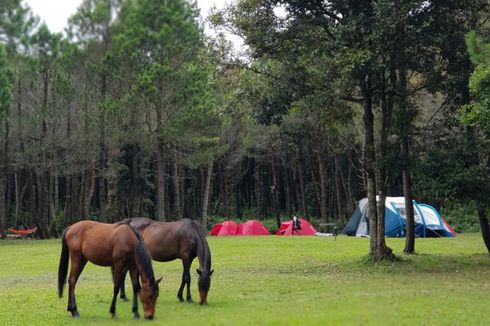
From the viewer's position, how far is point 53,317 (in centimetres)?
1045

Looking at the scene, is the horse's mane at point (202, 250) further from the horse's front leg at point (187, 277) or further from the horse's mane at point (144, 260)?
the horse's mane at point (144, 260)

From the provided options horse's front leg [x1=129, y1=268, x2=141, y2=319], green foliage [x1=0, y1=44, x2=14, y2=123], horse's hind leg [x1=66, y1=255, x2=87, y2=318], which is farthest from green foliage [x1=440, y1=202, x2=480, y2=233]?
horse's hind leg [x1=66, y1=255, x2=87, y2=318]

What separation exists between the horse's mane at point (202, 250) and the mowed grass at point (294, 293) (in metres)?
0.74

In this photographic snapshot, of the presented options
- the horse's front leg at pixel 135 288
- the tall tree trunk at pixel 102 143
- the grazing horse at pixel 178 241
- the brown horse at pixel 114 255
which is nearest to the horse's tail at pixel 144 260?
the brown horse at pixel 114 255

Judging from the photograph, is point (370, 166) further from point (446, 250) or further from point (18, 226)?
point (18, 226)

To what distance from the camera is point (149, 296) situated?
32.2ft

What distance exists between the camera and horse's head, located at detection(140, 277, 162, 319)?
9.77m

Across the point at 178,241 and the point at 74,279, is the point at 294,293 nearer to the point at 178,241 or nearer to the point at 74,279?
the point at 178,241

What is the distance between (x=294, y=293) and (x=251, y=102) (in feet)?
25.1

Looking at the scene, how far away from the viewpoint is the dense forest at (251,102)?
1612 centimetres

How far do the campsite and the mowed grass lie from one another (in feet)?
0.23

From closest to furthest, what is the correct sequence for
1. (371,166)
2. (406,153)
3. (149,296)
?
(149,296) → (406,153) → (371,166)

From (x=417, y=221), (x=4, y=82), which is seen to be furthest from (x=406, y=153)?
(x=4, y=82)

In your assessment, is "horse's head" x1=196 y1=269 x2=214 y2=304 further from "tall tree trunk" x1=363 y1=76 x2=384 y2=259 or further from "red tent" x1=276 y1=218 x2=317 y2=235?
"red tent" x1=276 y1=218 x2=317 y2=235
